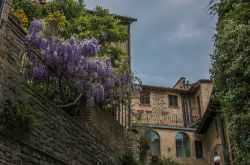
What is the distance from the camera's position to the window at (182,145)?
3253 centimetres

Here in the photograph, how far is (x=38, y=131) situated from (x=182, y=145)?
967 inches

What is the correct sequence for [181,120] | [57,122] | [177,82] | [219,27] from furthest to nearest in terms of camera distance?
1. [177,82]
2. [181,120]
3. [219,27]
4. [57,122]

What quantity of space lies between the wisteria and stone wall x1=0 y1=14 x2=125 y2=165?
0.83m

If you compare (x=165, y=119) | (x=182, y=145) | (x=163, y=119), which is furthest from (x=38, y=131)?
(x=165, y=119)

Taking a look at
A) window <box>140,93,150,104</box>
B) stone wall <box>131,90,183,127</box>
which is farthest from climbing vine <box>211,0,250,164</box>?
window <box>140,93,150,104</box>

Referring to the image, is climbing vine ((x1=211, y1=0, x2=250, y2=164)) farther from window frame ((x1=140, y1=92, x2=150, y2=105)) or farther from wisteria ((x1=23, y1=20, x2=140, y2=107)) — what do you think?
window frame ((x1=140, y1=92, x2=150, y2=105))

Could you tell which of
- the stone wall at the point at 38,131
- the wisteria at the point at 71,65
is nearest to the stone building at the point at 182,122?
the wisteria at the point at 71,65

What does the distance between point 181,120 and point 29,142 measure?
29288mm

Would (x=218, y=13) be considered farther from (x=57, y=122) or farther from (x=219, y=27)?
(x=57, y=122)

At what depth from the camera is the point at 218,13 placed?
18578 millimetres

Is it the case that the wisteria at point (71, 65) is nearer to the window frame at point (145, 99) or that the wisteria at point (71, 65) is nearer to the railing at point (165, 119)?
the railing at point (165, 119)

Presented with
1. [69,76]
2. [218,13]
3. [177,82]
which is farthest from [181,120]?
[69,76]

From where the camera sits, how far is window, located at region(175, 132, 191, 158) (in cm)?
3253

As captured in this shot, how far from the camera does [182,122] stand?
121 feet
